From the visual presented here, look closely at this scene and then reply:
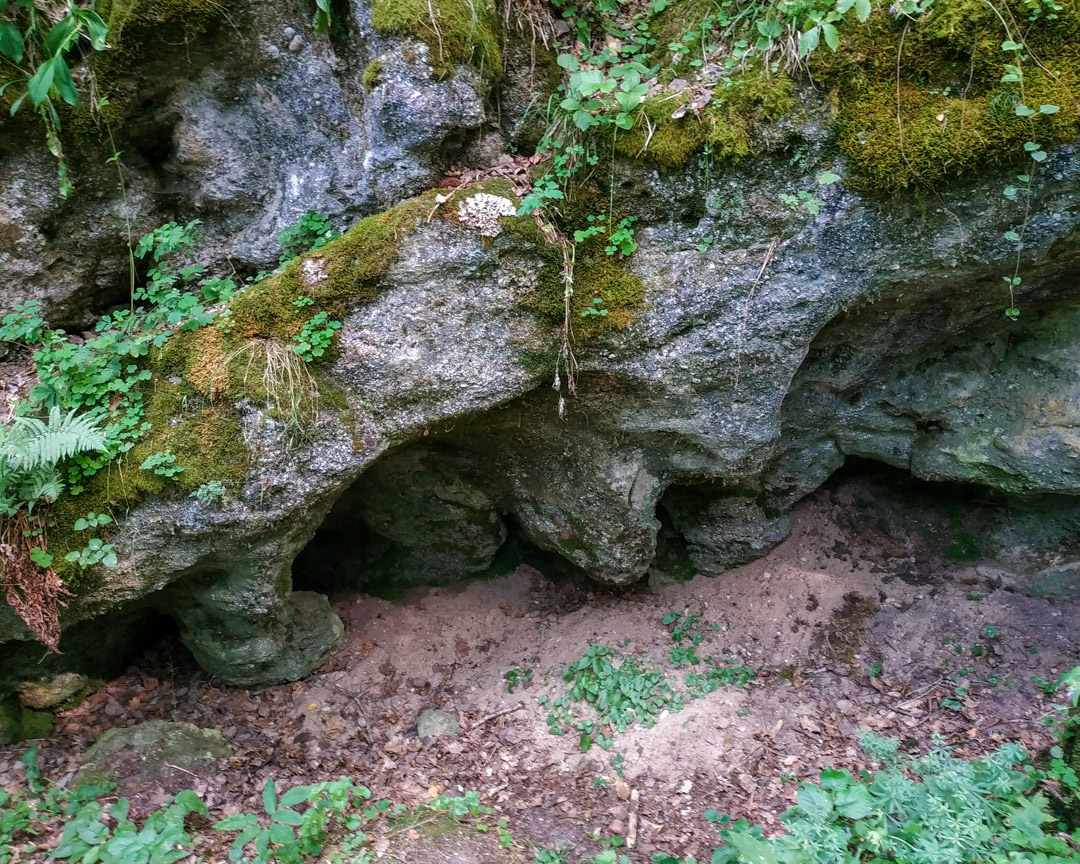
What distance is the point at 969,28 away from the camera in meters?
3.05

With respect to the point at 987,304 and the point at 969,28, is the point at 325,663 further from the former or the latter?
the point at 969,28

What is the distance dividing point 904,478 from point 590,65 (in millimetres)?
3649

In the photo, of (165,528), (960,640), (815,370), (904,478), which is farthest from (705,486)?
(165,528)

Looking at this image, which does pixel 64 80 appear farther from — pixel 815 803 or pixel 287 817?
pixel 815 803

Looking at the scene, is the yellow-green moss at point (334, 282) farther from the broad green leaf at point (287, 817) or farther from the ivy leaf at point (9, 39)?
the broad green leaf at point (287, 817)

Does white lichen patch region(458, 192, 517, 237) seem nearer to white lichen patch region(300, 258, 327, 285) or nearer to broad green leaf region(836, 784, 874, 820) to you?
white lichen patch region(300, 258, 327, 285)

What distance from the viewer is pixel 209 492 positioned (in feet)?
11.4

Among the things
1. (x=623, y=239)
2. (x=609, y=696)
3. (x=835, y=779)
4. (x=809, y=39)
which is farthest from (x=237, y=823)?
(x=809, y=39)

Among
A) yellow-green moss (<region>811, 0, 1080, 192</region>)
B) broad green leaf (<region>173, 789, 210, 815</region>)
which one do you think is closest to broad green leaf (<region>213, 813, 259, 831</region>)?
broad green leaf (<region>173, 789, 210, 815</region>)

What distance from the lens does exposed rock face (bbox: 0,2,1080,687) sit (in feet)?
11.5

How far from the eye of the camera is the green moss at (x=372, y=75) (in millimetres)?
3641

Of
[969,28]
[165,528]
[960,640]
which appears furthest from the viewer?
[960,640]

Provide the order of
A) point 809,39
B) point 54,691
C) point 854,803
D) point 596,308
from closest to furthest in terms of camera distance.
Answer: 1. point 854,803
2. point 809,39
3. point 596,308
4. point 54,691

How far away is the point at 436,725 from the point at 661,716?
148 cm
